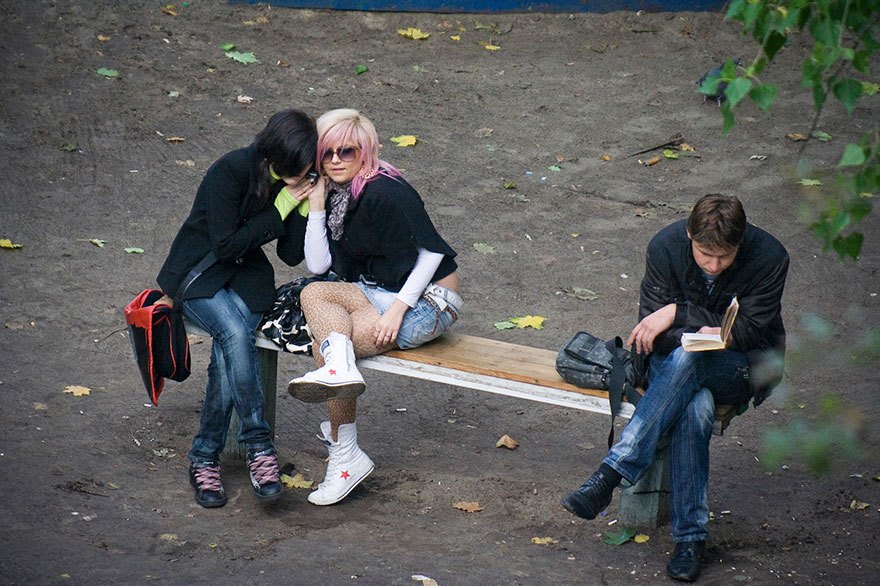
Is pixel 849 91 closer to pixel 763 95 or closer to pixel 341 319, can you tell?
pixel 763 95

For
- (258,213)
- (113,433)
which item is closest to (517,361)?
(258,213)

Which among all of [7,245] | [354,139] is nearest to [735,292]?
[354,139]

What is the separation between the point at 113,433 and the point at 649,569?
8.75 feet

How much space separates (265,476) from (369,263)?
105 cm

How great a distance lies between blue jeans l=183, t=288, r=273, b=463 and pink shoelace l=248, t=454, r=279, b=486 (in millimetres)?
59

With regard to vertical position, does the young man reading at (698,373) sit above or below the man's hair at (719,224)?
below

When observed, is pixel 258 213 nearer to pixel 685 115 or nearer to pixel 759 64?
pixel 759 64

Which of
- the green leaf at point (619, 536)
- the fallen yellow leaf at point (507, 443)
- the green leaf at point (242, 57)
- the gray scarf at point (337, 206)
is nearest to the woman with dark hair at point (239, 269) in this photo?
the gray scarf at point (337, 206)

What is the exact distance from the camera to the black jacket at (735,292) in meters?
4.18

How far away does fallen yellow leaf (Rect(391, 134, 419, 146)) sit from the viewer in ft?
29.7

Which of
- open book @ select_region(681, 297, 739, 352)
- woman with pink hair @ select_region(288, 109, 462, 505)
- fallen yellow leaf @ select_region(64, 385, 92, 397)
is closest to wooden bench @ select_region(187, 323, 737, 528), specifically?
woman with pink hair @ select_region(288, 109, 462, 505)

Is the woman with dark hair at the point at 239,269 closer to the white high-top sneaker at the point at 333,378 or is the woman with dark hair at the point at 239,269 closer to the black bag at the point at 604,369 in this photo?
the white high-top sneaker at the point at 333,378

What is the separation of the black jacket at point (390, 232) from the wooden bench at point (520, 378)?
355 mm

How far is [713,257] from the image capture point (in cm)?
414
